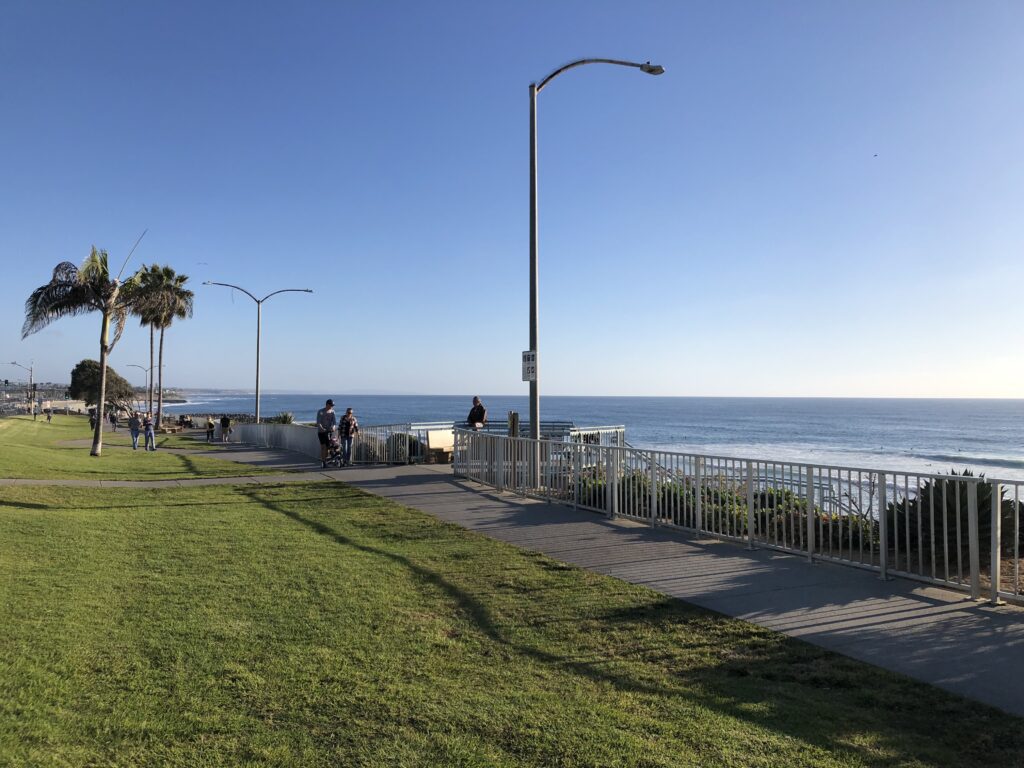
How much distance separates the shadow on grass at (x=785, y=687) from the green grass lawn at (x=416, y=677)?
0.02m

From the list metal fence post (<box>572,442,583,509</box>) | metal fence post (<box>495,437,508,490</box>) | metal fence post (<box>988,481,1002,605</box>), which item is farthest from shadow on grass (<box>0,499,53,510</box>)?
metal fence post (<box>988,481,1002,605</box>)

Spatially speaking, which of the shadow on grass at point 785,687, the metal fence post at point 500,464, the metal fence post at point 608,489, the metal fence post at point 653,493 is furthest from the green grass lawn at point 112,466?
the shadow on grass at point 785,687

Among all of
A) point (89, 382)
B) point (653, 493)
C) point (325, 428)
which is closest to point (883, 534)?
point (653, 493)

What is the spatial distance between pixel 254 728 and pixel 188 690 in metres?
0.67

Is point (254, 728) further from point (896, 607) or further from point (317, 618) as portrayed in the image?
point (896, 607)

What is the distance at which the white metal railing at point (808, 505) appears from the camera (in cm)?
641

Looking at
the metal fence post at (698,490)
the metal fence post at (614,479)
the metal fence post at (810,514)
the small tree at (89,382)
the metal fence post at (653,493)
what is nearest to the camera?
the metal fence post at (810,514)

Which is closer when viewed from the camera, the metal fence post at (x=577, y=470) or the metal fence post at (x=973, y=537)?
the metal fence post at (x=973, y=537)

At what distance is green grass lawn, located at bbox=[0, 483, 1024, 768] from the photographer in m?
3.36

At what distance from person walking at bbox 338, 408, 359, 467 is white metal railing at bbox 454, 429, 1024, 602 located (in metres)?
7.18

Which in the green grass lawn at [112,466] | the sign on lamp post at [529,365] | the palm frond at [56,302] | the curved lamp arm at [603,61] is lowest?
the green grass lawn at [112,466]

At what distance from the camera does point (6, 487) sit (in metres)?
12.3

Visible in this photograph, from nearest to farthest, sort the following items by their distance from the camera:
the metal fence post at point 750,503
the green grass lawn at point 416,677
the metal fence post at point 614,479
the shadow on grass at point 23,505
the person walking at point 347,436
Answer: the green grass lawn at point 416,677, the metal fence post at point 750,503, the metal fence post at point 614,479, the shadow on grass at point 23,505, the person walking at point 347,436

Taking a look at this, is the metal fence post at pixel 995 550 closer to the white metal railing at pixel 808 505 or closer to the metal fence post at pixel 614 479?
the white metal railing at pixel 808 505
